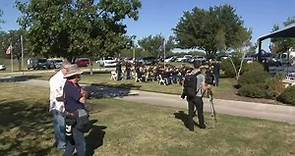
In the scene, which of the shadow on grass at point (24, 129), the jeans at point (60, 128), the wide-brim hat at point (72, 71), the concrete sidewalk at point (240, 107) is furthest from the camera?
the concrete sidewalk at point (240, 107)

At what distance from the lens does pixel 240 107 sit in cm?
1777

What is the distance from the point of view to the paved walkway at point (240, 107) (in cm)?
1548

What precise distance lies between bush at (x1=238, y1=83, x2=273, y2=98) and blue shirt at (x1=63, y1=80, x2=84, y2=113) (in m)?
14.1

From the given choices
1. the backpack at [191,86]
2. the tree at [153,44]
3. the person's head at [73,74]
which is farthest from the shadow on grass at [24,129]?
the tree at [153,44]

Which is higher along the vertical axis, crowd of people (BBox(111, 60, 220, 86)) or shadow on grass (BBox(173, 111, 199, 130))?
crowd of people (BBox(111, 60, 220, 86))

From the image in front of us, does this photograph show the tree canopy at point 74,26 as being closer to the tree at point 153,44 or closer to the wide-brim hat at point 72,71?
the wide-brim hat at point 72,71

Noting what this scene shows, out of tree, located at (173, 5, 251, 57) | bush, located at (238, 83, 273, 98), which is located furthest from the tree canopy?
tree, located at (173, 5, 251, 57)

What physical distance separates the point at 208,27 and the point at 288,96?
54.3 m

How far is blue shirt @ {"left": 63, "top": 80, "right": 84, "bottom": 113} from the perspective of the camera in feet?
25.9

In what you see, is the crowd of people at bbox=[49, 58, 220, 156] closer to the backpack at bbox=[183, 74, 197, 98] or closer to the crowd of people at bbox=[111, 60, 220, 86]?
the backpack at bbox=[183, 74, 197, 98]

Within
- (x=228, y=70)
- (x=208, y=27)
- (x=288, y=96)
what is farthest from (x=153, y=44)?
(x=288, y=96)

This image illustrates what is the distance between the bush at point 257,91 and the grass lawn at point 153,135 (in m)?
6.67

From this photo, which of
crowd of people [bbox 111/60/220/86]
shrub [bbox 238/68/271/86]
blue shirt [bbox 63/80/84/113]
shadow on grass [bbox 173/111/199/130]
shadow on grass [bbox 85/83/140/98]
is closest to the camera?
blue shirt [bbox 63/80/84/113]

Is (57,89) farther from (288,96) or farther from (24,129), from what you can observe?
(288,96)
